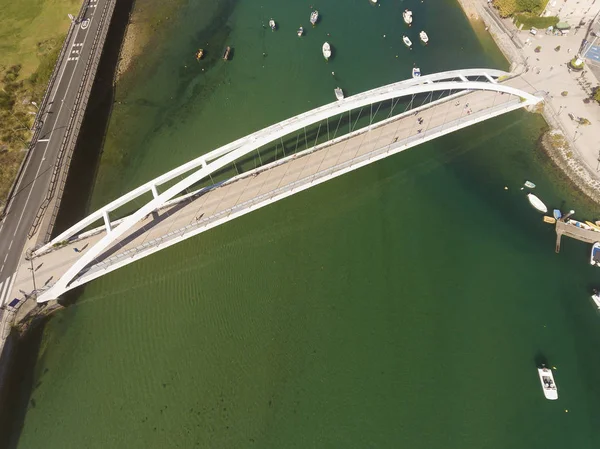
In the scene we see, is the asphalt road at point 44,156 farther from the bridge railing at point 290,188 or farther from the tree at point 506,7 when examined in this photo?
the tree at point 506,7

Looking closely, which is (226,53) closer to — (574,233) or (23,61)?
(23,61)

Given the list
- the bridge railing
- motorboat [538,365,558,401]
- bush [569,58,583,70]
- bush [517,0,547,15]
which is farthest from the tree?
motorboat [538,365,558,401]

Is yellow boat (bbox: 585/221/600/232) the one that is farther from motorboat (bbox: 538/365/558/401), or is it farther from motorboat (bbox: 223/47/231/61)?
motorboat (bbox: 223/47/231/61)

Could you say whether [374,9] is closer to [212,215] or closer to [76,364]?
[212,215]

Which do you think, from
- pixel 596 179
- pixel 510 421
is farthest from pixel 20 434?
pixel 596 179

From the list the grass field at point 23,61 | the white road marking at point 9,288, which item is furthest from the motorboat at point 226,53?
the white road marking at point 9,288

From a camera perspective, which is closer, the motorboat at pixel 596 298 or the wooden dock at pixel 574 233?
the motorboat at pixel 596 298
